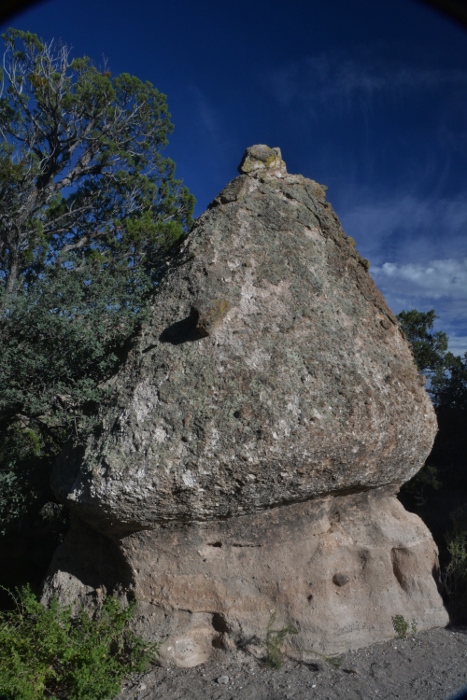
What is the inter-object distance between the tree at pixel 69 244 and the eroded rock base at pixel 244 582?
4.31ft

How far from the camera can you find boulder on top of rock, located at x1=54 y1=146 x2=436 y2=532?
4754 mm

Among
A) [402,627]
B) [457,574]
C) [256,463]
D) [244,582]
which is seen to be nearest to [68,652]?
[244,582]

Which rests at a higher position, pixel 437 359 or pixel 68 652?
pixel 437 359

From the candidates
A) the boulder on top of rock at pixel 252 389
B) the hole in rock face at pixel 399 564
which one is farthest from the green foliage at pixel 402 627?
the boulder on top of rock at pixel 252 389

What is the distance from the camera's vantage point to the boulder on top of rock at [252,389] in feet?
15.6

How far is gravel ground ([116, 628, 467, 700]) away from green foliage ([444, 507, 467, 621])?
4.76 ft

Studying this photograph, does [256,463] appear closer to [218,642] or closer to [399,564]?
[218,642]

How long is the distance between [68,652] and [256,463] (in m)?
2.18

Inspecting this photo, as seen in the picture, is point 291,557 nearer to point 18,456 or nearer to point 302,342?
point 302,342

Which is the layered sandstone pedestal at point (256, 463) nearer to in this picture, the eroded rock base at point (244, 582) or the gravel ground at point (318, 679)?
the eroded rock base at point (244, 582)

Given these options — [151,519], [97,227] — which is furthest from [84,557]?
[97,227]

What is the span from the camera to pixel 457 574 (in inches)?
277

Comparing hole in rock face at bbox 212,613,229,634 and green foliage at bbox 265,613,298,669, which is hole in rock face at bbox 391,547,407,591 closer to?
green foliage at bbox 265,613,298,669

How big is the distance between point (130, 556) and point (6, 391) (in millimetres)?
2110
